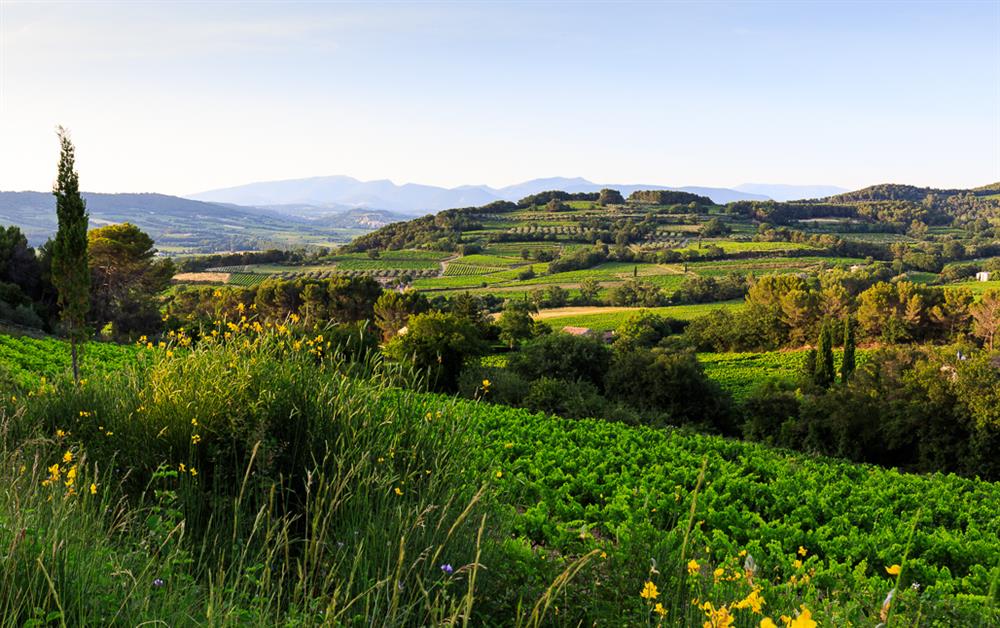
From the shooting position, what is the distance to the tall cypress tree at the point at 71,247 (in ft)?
44.6

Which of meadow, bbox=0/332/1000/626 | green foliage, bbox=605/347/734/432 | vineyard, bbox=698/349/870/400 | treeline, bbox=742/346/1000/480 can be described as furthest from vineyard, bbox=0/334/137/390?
vineyard, bbox=698/349/870/400

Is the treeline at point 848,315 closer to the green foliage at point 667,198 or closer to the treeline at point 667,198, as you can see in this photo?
the treeline at point 667,198

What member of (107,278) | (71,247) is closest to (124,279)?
(107,278)

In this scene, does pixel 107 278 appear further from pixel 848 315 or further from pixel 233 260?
pixel 233 260

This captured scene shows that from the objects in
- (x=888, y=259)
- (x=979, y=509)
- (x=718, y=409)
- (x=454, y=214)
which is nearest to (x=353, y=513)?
(x=979, y=509)

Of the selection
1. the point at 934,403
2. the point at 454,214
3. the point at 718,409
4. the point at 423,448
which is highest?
the point at 454,214

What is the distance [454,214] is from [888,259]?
278 ft

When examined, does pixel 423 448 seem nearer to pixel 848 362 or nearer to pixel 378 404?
pixel 378 404

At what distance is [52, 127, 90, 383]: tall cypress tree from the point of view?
44.6 ft

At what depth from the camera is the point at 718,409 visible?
1323 inches

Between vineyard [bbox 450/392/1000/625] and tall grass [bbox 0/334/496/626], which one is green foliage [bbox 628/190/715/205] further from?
tall grass [bbox 0/334/496/626]

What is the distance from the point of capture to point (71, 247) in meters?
13.9

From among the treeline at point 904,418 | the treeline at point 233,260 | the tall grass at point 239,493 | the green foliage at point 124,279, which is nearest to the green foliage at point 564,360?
the treeline at point 904,418

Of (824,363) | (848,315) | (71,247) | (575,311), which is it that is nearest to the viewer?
(71,247)
